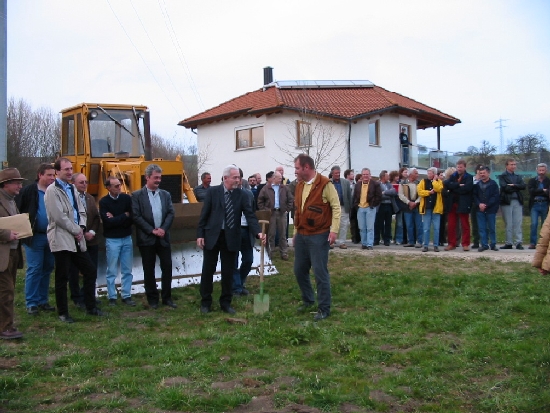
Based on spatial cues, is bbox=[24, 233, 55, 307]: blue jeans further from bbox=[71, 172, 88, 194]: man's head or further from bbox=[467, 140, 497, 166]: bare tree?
bbox=[467, 140, 497, 166]: bare tree

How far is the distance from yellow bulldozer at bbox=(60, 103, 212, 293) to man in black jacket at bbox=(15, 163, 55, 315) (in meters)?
1.79

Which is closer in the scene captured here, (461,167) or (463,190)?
(463,190)

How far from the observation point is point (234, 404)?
193 inches

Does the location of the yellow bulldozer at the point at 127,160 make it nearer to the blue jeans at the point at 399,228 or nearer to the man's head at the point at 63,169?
the man's head at the point at 63,169

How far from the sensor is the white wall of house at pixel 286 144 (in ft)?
95.2

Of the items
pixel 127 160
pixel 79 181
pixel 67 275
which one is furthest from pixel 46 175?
pixel 127 160

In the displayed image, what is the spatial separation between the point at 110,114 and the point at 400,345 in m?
7.72

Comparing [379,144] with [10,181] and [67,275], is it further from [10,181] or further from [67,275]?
[10,181]

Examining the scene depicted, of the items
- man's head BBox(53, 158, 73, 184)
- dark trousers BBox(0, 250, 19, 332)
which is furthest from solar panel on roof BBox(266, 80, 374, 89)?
dark trousers BBox(0, 250, 19, 332)

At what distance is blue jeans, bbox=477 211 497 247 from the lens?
1335 cm

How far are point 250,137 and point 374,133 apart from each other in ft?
20.9

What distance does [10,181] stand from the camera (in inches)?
289

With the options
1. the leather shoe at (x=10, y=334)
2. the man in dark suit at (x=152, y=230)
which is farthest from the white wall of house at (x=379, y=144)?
the leather shoe at (x=10, y=334)

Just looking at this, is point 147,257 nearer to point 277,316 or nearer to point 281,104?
point 277,316
